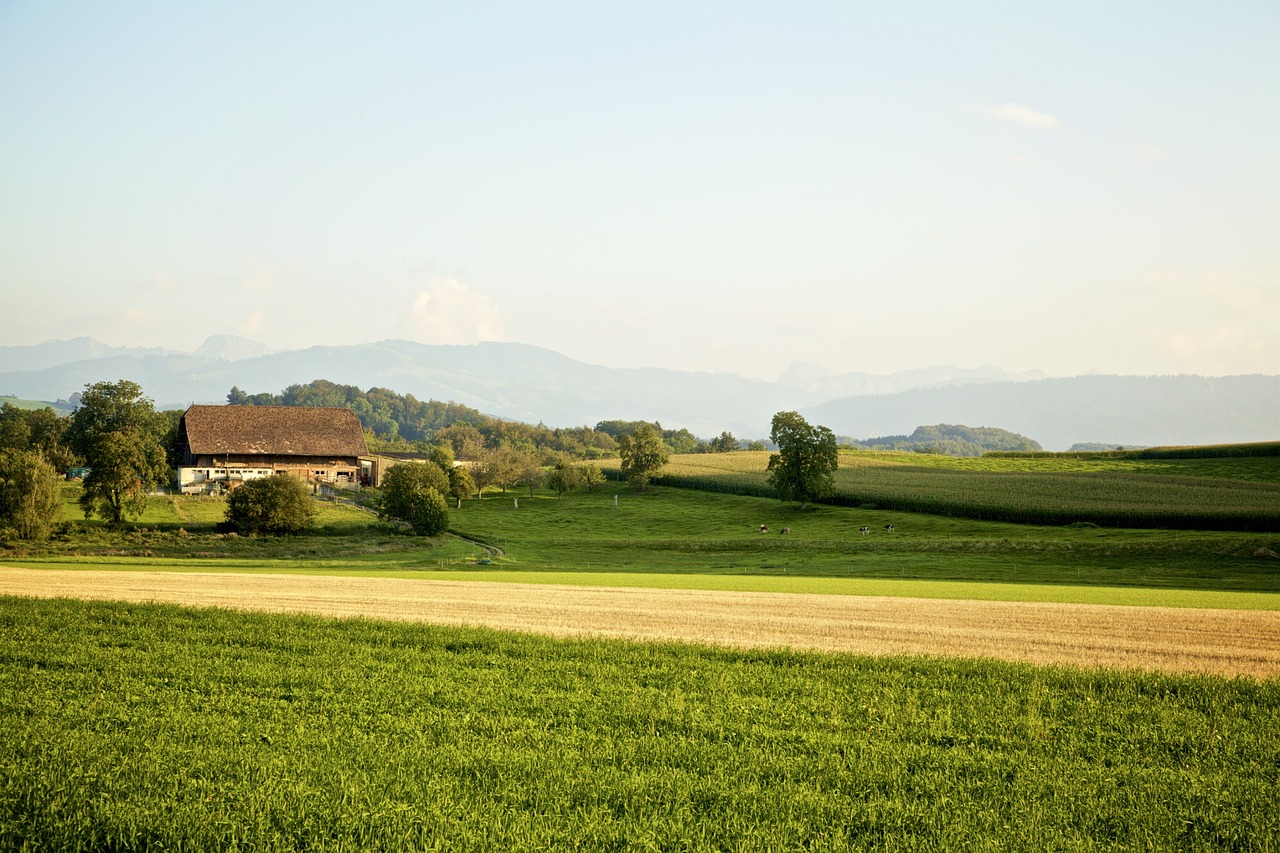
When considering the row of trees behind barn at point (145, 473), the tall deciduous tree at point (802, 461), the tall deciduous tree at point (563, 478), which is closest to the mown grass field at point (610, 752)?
the row of trees behind barn at point (145, 473)

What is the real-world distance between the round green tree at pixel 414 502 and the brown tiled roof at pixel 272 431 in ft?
109

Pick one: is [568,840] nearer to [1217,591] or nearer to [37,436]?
[1217,591]

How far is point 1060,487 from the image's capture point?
285 ft

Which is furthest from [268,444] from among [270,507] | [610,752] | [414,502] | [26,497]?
[610,752]

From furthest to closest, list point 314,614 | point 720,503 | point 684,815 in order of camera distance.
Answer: point 720,503 → point 314,614 → point 684,815

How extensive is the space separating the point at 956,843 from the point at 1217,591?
122ft

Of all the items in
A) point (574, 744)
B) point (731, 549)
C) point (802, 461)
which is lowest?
point (731, 549)

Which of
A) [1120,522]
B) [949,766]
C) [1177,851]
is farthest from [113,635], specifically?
[1120,522]

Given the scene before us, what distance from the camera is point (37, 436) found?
360ft

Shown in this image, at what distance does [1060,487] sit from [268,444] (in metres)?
86.3

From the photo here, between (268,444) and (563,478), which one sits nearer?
(268,444)

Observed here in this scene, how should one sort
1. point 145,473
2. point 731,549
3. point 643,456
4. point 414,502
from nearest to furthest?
point 731,549, point 145,473, point 414,502, point 643,456

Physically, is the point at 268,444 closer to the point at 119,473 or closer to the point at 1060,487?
the point at 119,473

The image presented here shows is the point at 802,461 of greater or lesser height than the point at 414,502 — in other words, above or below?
above
